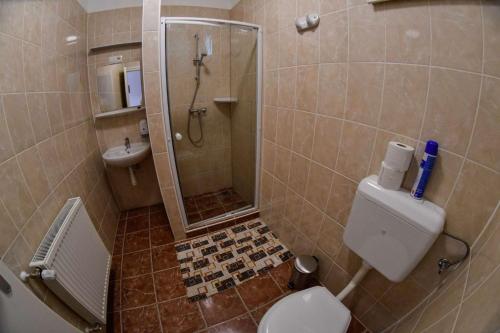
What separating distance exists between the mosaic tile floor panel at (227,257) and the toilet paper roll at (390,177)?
1077 mm

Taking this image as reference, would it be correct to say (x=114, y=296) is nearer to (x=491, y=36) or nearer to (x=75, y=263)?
(x=75, y=263)

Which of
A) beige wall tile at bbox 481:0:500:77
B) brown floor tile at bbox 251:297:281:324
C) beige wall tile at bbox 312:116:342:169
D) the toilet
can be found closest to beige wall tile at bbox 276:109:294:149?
beige wall tile at bbox 312:116:342:169

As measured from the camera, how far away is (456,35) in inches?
23.6

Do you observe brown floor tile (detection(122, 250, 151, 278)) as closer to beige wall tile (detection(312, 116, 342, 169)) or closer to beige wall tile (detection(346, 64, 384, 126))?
beige wall tile (detection(312, 116, 342, 169))

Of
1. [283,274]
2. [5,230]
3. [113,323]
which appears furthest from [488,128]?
[113,323]

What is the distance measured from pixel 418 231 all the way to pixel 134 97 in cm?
220

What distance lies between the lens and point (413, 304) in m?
0.83

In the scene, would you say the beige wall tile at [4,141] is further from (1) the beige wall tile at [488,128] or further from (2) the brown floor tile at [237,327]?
(1) the beige wall tile at [488,128]

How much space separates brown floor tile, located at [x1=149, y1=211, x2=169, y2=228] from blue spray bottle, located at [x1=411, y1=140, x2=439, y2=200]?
1.97 meters

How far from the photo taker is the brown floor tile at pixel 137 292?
1.25 m

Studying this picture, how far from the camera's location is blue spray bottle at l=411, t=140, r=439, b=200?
0.66 m

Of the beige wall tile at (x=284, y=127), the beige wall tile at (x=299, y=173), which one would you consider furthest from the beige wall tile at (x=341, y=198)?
the beige wall tile at (x=284, y=127)

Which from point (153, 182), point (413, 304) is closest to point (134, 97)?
point (153, 182)

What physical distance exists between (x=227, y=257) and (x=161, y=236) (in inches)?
27.1
